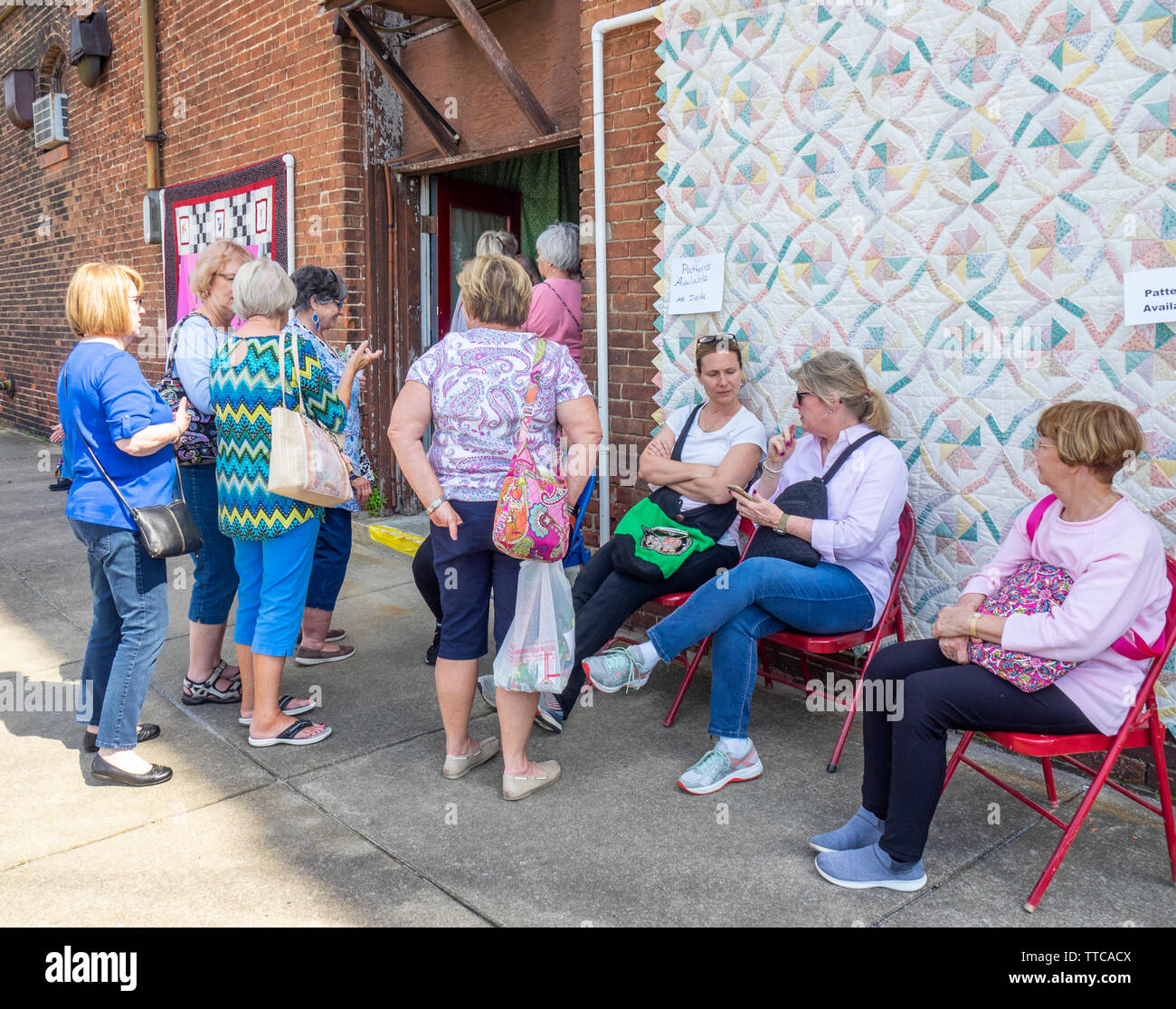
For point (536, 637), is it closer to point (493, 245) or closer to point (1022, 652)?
point (1022, 652)

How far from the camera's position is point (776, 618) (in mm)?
3420

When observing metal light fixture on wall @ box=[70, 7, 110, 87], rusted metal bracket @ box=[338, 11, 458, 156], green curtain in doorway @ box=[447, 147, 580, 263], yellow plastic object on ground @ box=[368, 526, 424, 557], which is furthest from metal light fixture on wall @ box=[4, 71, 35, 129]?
yellow plastic object on ground @ box=[368, 526, 424, 557]

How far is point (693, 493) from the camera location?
3957 mm

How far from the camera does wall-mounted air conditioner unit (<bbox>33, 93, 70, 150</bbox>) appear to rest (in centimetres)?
1102

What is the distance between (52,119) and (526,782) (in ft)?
36.1

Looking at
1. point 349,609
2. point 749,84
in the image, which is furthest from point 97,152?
point 749,84

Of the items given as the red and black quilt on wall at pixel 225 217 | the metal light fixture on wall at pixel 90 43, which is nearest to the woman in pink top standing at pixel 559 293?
the red and black quilt on wall at pixel 225 217

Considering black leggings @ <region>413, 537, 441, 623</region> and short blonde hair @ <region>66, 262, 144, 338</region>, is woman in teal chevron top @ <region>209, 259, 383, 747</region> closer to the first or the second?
short blonde hair @ <region>66, 262, 144, 338</region>

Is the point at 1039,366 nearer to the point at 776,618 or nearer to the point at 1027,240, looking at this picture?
the point at 1027,240

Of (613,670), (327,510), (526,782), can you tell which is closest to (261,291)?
(327,510)

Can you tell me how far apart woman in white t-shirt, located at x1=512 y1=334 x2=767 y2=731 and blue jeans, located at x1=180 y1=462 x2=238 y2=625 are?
1407 mm

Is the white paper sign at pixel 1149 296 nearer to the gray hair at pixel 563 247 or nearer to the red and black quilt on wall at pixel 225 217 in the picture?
the gray hair at pixel 563 247

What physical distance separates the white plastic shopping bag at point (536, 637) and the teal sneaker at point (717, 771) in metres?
0.55

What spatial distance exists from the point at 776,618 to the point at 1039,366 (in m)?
1.23
